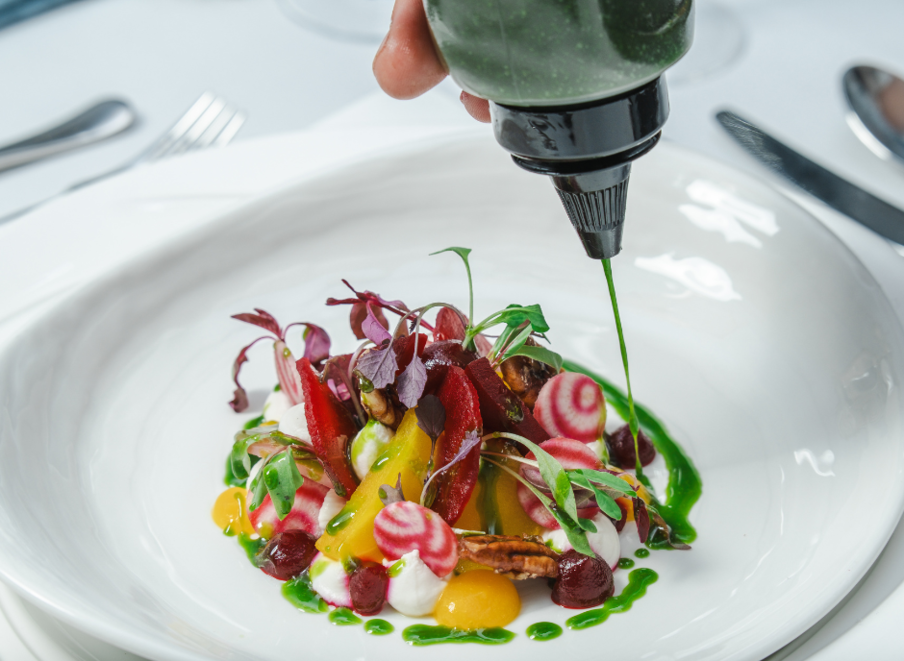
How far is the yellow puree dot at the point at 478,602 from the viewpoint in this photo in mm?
1016

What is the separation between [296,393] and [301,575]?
320 millimetres

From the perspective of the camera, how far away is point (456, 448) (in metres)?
1.10

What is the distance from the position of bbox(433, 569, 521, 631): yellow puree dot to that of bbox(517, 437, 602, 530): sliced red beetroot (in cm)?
10

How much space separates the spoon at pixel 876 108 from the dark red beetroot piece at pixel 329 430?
141cm

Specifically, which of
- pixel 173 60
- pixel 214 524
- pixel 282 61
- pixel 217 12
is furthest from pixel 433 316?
pixel 217 12

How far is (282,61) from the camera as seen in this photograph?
8.74 feet

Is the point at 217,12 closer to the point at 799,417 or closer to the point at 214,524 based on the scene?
the point at 214,524

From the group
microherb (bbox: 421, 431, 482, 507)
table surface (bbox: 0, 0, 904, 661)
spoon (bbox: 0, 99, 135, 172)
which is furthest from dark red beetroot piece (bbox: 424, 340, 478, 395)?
spoon (bbox: 0, 99, 135, 172)

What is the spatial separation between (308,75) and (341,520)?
1828mm

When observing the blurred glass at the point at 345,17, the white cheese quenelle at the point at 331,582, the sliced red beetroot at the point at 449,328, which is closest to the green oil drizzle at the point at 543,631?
the white cheese quenelle at the point at 331,582

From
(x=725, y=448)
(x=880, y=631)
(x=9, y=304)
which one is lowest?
(x=725, y=448)

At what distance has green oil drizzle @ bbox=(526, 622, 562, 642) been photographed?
990 millimetres

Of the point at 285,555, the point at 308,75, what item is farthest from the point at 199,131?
the point at 285,555

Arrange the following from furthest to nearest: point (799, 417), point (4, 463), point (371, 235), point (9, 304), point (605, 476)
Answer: point (371, 235), point (9, 304), point (799, 417), point (4, 463), point (605, 476)
